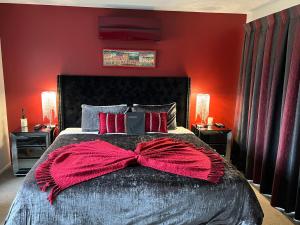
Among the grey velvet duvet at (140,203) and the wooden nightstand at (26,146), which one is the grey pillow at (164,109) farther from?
the grey velvet duvet at (140,203)

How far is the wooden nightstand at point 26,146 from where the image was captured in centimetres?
324

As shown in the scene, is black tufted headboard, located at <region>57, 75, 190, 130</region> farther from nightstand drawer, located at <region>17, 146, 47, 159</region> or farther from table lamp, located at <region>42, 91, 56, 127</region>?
nightstand drawer, located at <region>17, 146, 47, 159</region>

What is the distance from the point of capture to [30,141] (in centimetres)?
328

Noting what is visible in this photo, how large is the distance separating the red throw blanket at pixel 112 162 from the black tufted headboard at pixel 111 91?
120 cm

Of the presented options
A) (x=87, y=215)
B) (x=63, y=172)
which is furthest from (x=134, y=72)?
(x=87, y=215)

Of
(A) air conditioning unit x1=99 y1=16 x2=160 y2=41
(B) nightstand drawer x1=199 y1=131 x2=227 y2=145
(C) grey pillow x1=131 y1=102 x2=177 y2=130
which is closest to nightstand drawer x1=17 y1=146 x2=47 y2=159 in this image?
(C) grey pillow x1=131 y1=102 x2=177 y2=130

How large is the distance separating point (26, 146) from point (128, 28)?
2.08 meters

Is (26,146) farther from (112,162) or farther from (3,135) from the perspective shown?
Answer: (112,162)

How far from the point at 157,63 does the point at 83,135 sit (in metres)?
1.53

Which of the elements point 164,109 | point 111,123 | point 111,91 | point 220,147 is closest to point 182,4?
point 164,109

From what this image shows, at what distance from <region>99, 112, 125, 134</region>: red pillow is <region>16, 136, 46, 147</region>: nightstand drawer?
806mm

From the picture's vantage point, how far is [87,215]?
181 centimetres

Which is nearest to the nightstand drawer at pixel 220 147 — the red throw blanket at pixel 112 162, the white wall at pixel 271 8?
the red throw blanket at pixel 112 162

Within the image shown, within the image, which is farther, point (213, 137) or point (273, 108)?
point (213, 137)
